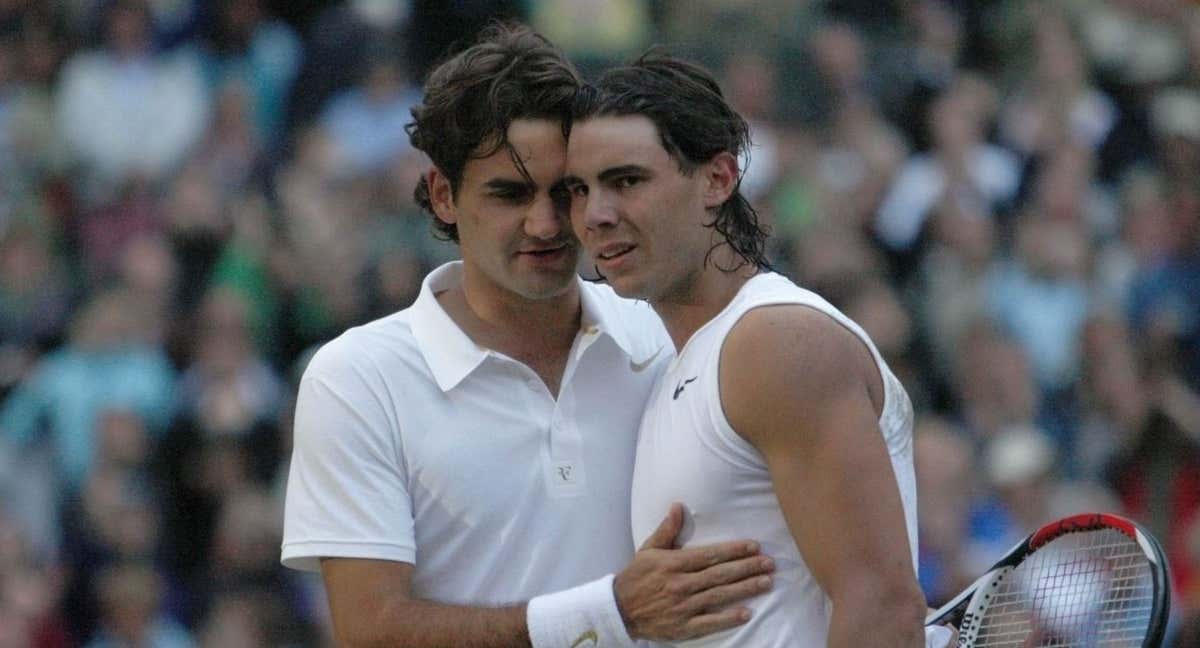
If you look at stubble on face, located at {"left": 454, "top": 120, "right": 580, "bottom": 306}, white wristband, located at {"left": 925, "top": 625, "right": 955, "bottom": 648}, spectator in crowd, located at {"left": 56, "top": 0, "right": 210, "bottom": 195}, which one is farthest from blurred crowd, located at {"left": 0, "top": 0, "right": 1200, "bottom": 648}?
stubble on face, located at {"left": 454, "top": 120, "right": 580, "bottom": 306}

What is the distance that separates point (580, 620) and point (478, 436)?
17.2 inches

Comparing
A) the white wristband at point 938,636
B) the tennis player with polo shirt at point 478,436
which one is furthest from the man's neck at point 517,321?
the white wristband at point 938,636

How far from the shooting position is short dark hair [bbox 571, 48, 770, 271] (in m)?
4.14

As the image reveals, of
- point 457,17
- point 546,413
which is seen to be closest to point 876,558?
point 546,413

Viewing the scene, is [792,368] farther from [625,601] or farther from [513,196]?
[513,196]

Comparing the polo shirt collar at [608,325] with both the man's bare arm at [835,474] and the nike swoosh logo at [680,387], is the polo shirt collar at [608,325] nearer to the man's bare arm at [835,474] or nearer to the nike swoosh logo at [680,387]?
the nike swoosh logo at [680,387]

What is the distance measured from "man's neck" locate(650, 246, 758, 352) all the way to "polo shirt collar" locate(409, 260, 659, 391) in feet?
0.99

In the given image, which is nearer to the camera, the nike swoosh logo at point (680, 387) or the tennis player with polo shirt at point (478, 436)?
the nike swoosh logo at point (680, 387)

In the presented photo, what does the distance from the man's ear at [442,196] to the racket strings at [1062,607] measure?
4.26 feet

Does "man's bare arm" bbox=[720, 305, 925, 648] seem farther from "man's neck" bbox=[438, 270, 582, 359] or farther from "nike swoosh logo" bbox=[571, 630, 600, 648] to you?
"man's neck" bbox=[438, 270, 582, 359]

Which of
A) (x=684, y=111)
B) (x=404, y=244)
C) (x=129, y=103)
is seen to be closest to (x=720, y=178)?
(x=684, y=111)

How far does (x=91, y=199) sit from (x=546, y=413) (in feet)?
16.7

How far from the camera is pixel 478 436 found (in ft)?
14.1

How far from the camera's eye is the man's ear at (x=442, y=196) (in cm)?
447
